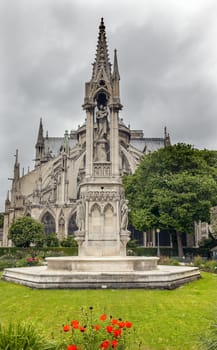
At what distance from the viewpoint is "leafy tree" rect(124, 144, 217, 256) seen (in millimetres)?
30422

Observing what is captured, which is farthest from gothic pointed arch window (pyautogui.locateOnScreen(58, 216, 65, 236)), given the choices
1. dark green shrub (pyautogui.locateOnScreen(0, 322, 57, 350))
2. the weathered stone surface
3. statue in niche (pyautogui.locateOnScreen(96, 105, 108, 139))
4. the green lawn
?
dark green shrub (pyautogui.locateOnScreen(0, 322, 57, 350))

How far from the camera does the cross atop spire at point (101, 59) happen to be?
1711 cm

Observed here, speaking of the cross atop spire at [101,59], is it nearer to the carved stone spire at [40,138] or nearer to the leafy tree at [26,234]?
the leafy tree at [26,234]

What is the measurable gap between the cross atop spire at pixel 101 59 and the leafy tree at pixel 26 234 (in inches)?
1024

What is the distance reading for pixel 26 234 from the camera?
3791 cm

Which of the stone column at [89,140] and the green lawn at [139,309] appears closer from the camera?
the green lawn at [139,309]

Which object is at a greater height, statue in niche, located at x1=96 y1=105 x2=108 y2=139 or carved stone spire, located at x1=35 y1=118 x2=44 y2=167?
carved stone spire, located at x1=35 y1=118 x2=44 y2=167

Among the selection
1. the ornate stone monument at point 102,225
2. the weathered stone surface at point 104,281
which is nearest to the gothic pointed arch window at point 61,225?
the ornate stone monument at point 102,225

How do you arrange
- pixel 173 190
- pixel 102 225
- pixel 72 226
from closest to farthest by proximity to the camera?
pixel 102 225
pixel 173 190
pixel 72 226

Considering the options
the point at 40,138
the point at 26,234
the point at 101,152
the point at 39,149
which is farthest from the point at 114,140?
the point at 40,138

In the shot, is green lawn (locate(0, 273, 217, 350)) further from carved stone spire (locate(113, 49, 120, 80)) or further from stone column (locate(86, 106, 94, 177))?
carved stone spire (locate(113, 49, 120, 80))

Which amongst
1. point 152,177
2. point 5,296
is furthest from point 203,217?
point 5,296

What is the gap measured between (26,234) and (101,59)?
26.8 metres

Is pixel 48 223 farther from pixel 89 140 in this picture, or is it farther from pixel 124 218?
pixel 124 218
